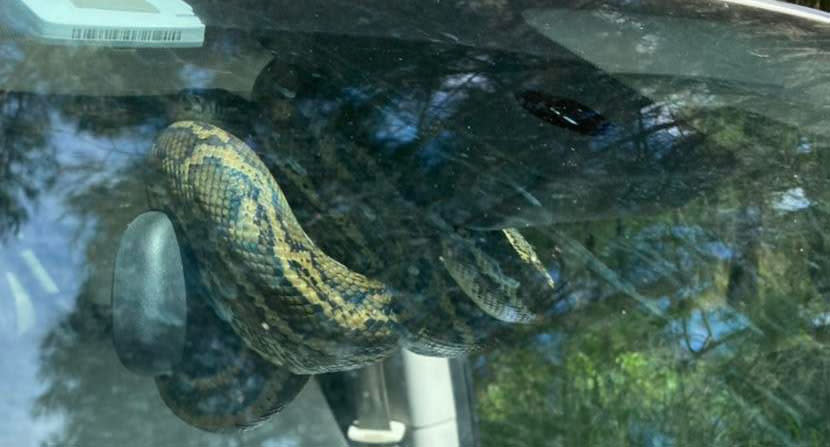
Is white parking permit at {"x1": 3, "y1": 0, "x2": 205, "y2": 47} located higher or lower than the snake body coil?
higher

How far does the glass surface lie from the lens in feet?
5.18

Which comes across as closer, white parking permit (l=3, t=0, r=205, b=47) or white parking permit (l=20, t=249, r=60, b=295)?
white parking permit (l=20, t=249, r=60, b=295)

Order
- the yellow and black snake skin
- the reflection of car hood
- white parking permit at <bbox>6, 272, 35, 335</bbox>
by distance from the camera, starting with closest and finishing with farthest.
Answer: white parking permit at <bbox>6, 272, 35, 335</bbox> < the yellow and black snake skin < the reflection of car hood

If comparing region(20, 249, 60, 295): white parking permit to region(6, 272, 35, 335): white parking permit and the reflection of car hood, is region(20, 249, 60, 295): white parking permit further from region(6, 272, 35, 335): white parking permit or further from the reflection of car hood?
the reflection of car hood

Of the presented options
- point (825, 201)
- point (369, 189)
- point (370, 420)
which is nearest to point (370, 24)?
point (369, 189)

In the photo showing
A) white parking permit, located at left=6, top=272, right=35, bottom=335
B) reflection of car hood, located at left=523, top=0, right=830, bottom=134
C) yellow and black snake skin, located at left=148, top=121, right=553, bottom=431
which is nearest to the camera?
white parking permit, located at left=6, top=272, right=35, bottom=335

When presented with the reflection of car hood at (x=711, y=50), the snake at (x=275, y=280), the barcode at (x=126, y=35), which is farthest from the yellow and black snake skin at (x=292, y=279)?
the reflection of car hood at (x=711, y=50)

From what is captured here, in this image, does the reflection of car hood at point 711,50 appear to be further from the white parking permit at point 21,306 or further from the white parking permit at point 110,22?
the white parking permit at point 21,306

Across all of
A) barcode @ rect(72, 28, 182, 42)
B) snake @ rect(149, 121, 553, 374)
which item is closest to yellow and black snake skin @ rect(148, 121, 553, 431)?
snake @ rect(149, 121, 553, 374)

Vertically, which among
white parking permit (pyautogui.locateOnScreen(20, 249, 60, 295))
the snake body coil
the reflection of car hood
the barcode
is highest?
the barcode

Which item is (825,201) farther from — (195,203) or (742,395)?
(195,203)

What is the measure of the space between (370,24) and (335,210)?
443 millimetres

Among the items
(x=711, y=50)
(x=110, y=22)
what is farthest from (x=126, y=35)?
(x=711, y=50)

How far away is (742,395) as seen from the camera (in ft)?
5.65
